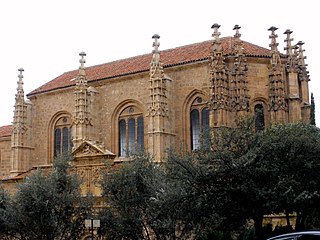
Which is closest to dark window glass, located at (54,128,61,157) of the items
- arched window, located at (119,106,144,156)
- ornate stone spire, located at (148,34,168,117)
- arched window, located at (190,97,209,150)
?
arched window, located at (119,106,144,156)

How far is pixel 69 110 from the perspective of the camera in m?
36.2

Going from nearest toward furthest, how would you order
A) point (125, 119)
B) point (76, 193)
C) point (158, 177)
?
point (158, 177) < point (76, 193) < point (125, 119)

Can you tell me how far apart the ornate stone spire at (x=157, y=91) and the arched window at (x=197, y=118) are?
2111mm

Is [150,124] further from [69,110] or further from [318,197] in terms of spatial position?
[318,197]

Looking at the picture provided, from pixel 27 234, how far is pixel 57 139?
13.9m

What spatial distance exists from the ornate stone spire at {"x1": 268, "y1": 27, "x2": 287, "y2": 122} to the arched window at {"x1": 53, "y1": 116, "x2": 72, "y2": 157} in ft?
50.3

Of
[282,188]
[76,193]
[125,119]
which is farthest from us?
[125,119]

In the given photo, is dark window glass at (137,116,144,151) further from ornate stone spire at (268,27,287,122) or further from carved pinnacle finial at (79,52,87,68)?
ornate stone spire at (268,27,287,122)

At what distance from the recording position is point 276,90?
27.6 meters

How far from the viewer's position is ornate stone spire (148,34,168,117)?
29.7 metres

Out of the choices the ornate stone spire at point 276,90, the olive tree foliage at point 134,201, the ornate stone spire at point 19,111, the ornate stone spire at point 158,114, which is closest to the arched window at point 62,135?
the ornate stone spire at point 19,111

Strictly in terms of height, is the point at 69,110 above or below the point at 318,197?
above

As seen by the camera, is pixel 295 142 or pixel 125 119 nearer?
pixel 295 142

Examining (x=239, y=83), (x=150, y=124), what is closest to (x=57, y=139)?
(x=150, y=124)
